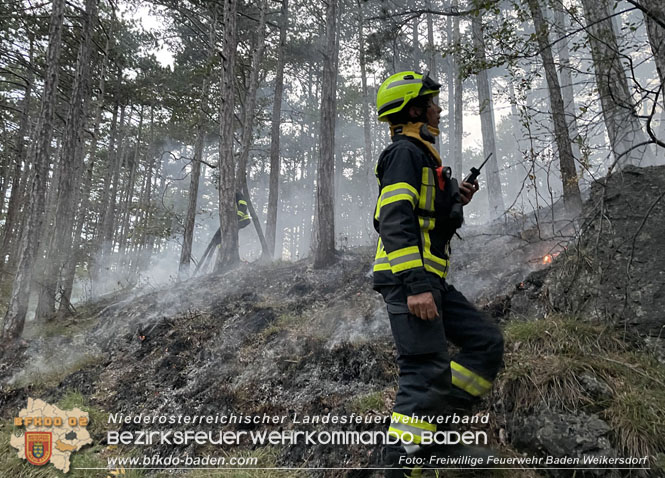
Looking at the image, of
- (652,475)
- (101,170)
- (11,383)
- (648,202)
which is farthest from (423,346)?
(101,170)

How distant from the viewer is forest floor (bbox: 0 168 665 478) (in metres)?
2.31

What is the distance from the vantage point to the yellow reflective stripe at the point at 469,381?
227cm

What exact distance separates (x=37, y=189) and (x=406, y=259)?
26.6ft

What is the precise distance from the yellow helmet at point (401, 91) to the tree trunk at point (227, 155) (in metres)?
7.12

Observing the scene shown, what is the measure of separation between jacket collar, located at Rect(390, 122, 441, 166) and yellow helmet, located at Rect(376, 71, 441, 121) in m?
0.13

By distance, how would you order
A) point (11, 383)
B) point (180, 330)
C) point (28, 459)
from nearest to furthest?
point (28, 459), point (11, 383), point (180, 330)

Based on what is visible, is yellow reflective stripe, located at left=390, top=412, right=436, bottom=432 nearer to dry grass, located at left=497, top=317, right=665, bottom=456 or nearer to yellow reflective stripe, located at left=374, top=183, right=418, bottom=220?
dry grass, located at left=497, top=317, right=665, bottom=456

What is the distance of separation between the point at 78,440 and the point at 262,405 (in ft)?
6.59

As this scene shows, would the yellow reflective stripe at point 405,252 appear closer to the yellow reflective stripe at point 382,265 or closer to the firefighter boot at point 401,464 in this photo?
the yellow reflective stripe at point 382,265

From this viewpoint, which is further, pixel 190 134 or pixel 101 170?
pixel 101 170

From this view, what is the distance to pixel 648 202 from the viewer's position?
3135 millimetres

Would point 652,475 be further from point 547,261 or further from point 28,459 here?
point 28,459

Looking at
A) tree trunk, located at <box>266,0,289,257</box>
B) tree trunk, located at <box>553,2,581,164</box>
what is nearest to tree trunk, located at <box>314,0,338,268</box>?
tree trunk, located at <box>553,2,581,164</box>

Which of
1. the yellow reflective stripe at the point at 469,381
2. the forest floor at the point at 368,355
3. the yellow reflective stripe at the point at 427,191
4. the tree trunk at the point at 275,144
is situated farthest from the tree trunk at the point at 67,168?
the yellow reflective stripe at the point at 469,381
